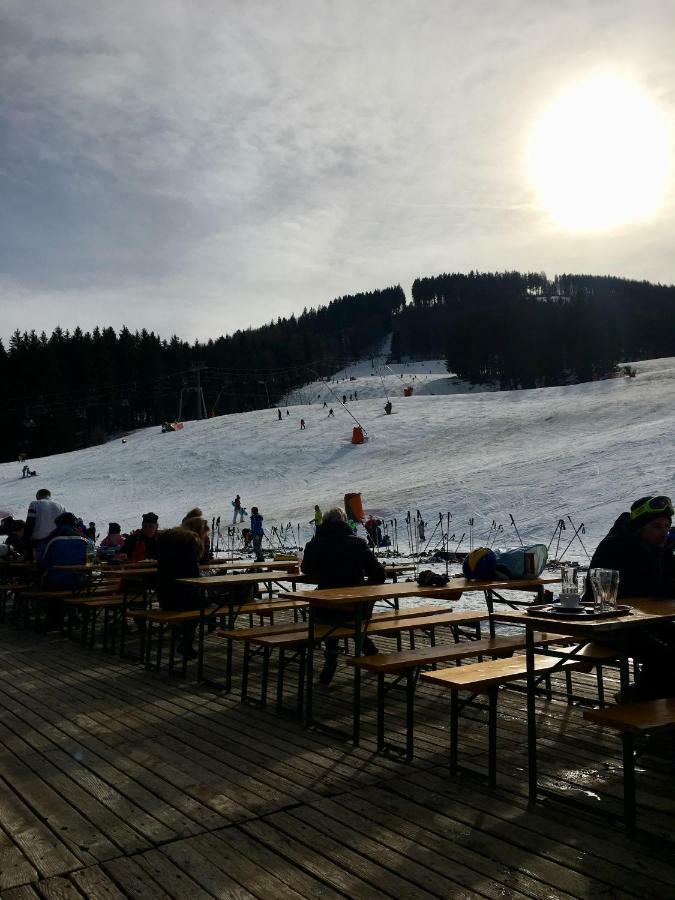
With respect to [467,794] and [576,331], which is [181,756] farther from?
[576,331]

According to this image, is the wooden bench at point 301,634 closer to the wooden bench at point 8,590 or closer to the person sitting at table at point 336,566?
the person sitting at table at point 336,566

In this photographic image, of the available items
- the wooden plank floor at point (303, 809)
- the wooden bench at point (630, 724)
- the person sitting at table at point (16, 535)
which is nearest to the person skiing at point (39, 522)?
the person sitting at table at point (16, 535)

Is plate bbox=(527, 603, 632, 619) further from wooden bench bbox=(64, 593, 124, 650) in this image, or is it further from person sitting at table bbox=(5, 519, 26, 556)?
person sitting at table bbox=(5, 519, 26, 556)

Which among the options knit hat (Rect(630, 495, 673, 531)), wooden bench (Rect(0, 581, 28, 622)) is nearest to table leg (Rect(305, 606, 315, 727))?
knit hat (Rect(630, 495, 673, 531))

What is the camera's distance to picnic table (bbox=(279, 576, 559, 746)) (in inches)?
208

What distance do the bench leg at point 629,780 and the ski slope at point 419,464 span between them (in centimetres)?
1468

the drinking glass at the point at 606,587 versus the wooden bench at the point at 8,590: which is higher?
the drinking glass at the point at 606,587

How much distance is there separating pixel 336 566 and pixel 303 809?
2.92m

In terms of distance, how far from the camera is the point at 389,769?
4.69 meters

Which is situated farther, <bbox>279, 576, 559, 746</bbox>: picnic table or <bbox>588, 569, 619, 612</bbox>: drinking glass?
<bbox>279, 576, 559, 746</bbox>: picnic table

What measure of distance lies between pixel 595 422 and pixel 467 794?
38.1m

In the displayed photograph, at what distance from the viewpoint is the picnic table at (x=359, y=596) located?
5.27 meters

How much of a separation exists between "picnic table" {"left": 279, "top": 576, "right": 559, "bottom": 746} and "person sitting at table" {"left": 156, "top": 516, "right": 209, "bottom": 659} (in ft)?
6.88

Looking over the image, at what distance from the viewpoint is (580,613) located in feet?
12.9
